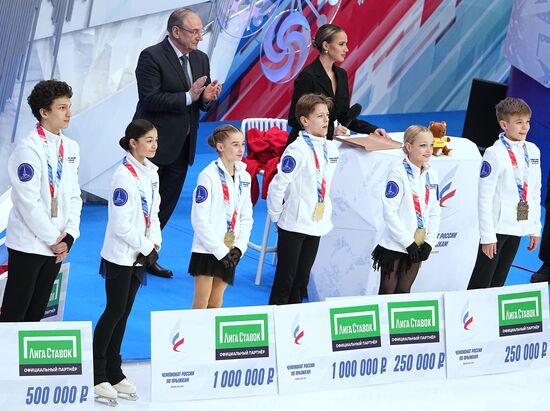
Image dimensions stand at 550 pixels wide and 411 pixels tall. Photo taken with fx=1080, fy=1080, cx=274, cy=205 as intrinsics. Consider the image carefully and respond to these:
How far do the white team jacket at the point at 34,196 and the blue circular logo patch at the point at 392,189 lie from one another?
168 centimetres

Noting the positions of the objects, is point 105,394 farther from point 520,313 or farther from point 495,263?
Answer: point 495,263

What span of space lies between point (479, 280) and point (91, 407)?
2.39m

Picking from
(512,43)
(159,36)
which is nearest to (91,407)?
(159,36)

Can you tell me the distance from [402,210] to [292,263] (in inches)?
25.9

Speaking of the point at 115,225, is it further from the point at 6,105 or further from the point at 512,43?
the point at 512,43

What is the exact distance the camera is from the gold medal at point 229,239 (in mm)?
5363

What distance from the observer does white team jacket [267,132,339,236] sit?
5.71 metres

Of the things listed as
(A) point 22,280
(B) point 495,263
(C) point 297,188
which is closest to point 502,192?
(B) point 495,263

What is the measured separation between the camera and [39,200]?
16.0ft

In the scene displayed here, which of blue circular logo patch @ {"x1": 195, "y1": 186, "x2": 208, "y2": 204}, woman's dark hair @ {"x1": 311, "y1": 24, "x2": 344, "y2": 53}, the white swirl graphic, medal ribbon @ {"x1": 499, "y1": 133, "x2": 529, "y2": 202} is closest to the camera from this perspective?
blue circular logo patch @ {"x1": 195, "y1": 186, "x2": 208, "y2": 204}

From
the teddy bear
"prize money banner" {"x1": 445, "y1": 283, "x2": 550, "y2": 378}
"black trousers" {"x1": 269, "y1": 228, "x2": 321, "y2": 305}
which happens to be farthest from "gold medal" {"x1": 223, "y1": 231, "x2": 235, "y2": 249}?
the teddy bear

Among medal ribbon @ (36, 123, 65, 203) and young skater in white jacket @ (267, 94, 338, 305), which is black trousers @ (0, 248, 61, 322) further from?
young skater in white jacket @ (267, 94, 338, 305)

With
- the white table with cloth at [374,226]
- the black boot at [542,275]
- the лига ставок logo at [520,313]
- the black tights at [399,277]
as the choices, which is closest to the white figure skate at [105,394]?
the black tights at [399,277]

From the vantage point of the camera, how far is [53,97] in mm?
4879
